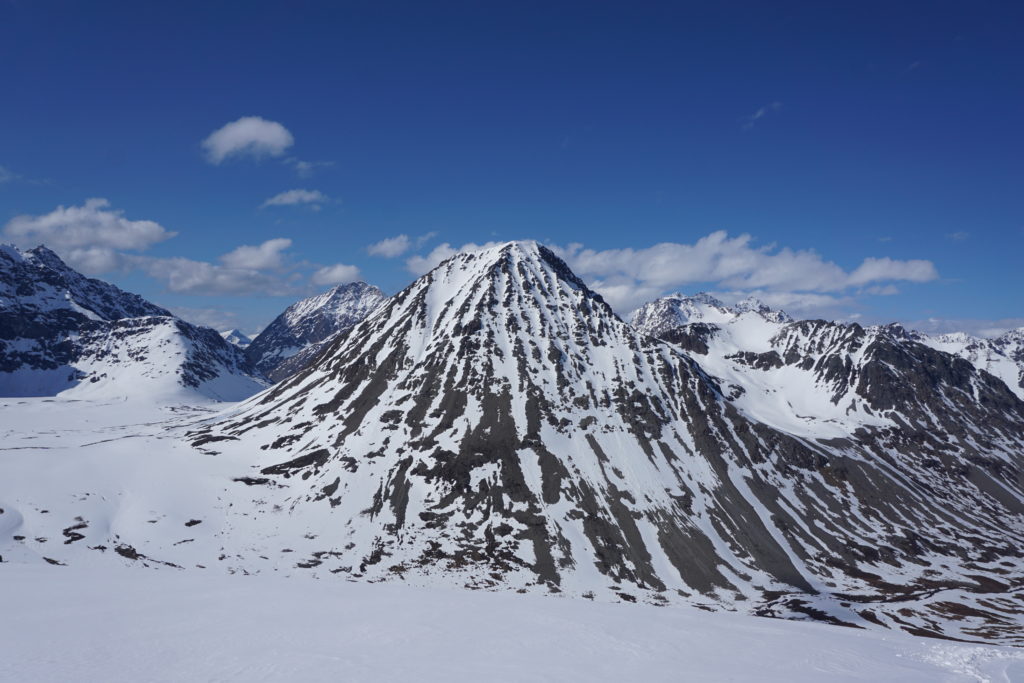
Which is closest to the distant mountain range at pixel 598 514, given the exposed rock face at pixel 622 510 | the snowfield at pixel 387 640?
the exposed rock face at pixel 622 510

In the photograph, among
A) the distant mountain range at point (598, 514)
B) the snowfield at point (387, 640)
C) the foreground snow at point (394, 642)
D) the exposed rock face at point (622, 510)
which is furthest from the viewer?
the exposed rock face at point (622, 510)

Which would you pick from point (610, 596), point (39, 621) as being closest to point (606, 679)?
point (39, 621)

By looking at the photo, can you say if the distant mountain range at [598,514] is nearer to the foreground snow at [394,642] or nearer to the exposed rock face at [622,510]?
the exposed rock face at [622,510]

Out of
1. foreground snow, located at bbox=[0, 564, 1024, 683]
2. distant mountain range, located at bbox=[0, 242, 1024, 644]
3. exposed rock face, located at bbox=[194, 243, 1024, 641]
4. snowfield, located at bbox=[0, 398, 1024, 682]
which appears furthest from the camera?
exposed rock face, located at bbox=[194, 243, 1024, 641]

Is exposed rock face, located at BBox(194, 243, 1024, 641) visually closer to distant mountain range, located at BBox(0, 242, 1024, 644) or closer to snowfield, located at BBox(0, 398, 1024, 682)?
distant mountain range, located at BBox(0, 242, 1024, 644)

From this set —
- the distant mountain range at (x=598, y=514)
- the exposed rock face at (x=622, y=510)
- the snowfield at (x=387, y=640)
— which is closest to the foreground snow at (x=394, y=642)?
the snowfield at (x=387, y=640)

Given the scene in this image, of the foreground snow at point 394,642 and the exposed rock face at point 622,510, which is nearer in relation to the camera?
the foreground snow at point 394,642

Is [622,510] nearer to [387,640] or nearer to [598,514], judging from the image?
[598,514]

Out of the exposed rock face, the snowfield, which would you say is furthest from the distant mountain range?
the snowfield

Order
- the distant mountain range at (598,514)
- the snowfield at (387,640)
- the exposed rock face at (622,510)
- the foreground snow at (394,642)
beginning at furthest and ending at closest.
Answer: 1. the exposed rock face at (622,510)
2. the distant mountain range at (598,514)
3. the snowfield at (387,640)
4. the foreground snow at (394,642)
